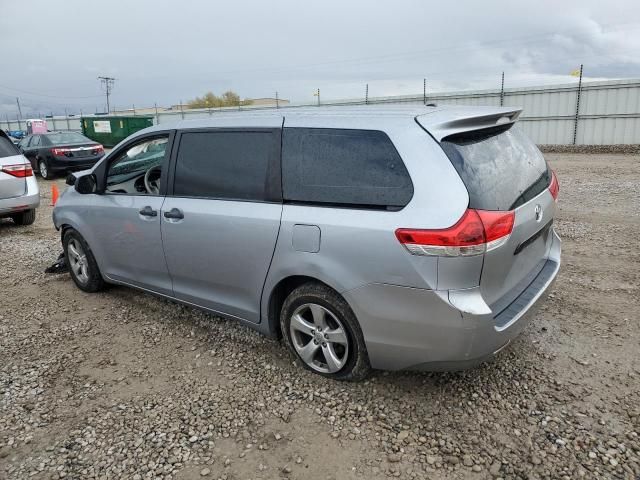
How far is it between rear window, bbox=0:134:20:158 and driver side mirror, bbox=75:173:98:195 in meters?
4.11

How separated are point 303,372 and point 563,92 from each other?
19.0 meters

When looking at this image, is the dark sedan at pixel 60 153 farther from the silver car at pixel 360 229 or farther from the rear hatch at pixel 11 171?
the silver car at pixel 360 229

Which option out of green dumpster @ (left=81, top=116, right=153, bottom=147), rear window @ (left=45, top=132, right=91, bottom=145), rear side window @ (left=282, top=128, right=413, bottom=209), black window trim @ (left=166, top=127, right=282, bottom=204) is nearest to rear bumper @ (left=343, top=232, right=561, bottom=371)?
rear side window @ (left=282, top=128, right=413, bottom=209)

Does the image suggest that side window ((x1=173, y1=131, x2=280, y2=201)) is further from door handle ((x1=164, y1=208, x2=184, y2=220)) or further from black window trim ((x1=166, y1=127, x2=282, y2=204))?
door handle ((x1=164, y1=208, x2=184, y2=220))

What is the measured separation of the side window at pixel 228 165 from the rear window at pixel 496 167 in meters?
1.16

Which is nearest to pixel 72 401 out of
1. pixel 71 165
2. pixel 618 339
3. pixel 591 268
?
pixel 618 339

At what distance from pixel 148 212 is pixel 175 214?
35 centimetres

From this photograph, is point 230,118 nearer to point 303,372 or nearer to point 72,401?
point 303,372

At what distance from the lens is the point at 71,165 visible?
14664 mm

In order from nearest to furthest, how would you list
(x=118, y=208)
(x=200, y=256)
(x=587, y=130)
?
(x=200, y=256), (x=118, y=208), (x=587, y=130)

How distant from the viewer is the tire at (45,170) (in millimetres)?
14664

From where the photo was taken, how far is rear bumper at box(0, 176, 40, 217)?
7.53m

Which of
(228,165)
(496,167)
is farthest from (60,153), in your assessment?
(496,167)

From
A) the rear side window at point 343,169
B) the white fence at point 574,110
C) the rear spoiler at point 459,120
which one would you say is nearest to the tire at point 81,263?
the rear side window at point 343,169
